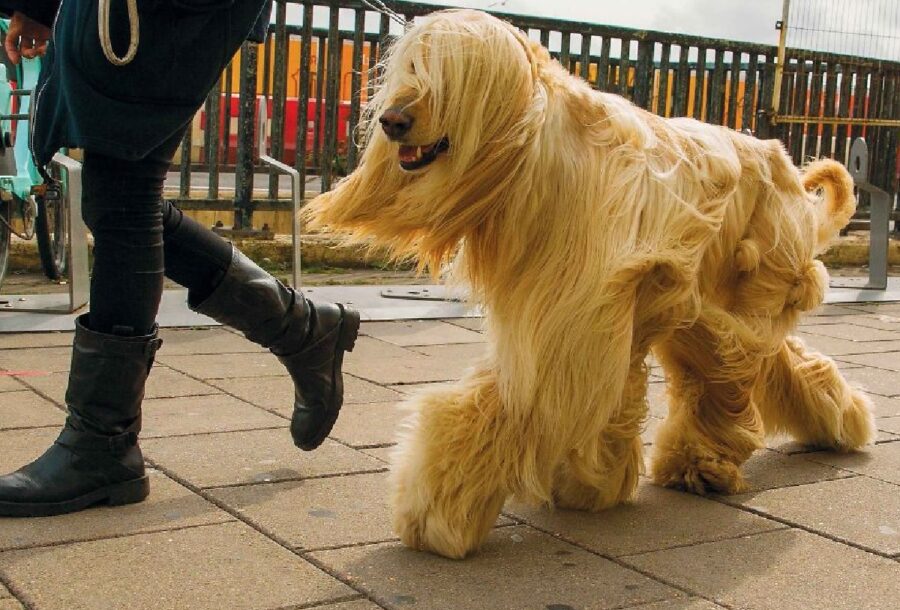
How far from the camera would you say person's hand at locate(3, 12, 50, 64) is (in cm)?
343

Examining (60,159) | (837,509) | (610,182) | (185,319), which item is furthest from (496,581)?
(60,159)

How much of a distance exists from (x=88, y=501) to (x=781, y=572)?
1.63m

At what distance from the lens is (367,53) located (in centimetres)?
945

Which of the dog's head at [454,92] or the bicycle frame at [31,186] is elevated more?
the dog's head at [454,92]

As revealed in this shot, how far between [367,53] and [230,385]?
16.6ft

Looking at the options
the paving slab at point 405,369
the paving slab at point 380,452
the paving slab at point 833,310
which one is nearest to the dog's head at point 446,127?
the paving slab at point 380,452

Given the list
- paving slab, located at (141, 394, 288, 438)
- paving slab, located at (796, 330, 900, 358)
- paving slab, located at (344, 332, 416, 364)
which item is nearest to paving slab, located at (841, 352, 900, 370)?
paving slab, located at (796, 330, 900, 358)

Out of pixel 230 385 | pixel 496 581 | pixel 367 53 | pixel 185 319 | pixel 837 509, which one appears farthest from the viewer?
pixel 367 53

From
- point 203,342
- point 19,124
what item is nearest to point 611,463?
point 203,342

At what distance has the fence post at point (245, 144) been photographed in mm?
8797

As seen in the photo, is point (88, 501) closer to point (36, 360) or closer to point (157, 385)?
point (157, 385)

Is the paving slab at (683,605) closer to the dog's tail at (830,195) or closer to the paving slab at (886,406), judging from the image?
the dog's tail at (830,195)

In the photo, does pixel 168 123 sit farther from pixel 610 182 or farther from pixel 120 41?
pixel 610 182

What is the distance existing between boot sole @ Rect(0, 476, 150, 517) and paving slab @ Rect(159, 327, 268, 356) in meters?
2.11
